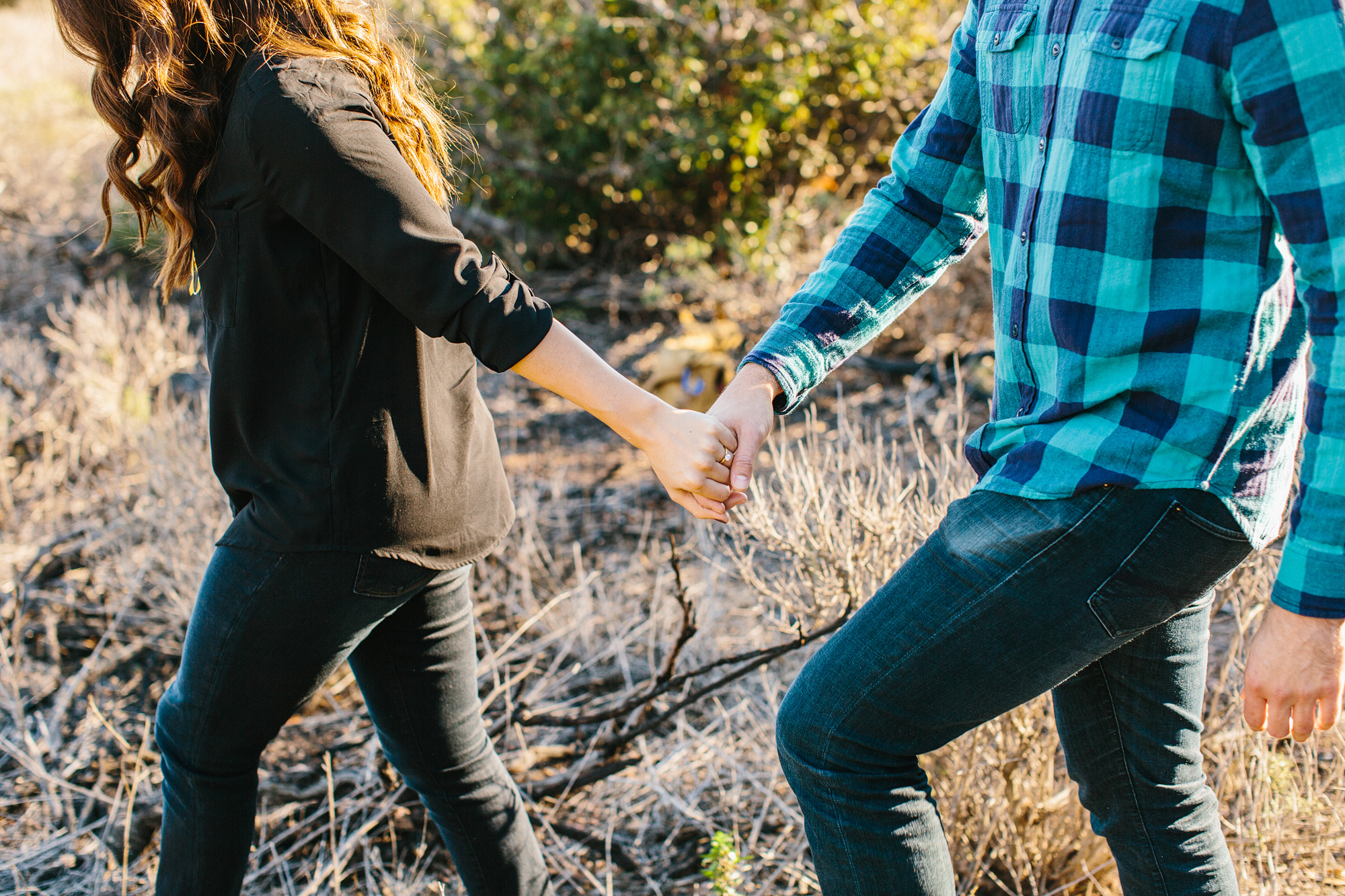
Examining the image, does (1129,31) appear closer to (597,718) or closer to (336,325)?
(336,325)

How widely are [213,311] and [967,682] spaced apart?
1.13m

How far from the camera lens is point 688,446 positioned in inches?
58.1

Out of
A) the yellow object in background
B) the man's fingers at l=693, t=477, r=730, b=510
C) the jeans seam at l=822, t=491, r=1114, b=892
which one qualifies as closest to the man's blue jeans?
the jeans seam at l=822, t=491, r=1114, b=892

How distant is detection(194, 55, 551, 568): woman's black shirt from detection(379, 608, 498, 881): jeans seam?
26 centimetres

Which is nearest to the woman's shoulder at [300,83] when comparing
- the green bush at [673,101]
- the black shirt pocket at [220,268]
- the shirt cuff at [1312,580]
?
the black shirt pocket at [220,268]

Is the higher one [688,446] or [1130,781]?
[688,446]

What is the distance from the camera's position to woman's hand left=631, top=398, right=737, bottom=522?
1476 millimetres

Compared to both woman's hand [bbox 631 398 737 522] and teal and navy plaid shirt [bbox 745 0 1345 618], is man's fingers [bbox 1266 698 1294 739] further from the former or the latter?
woman's hand [bbox 631 398 737 522]

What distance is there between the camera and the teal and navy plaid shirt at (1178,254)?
0.98 m

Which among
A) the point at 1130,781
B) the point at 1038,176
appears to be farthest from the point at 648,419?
the point at 1130,781

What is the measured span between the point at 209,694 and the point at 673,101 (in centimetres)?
477

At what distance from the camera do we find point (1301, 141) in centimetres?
96

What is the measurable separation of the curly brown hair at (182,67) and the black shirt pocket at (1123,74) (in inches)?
37.4

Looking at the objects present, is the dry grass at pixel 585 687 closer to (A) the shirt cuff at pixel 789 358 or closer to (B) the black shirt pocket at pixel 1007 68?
(A) the shirt cuff at pixel 789 358
